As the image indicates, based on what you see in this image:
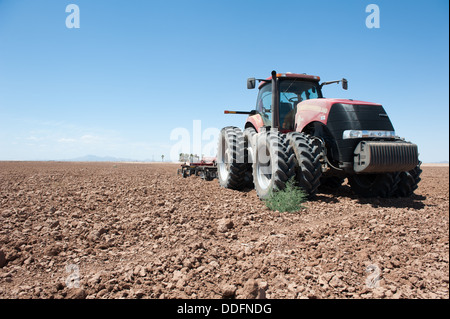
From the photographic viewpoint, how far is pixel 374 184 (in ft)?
19.8

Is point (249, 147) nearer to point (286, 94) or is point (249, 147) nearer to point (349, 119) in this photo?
point (286, 94)

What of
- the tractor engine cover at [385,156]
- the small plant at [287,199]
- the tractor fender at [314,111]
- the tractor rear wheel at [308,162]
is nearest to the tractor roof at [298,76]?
the tractor fender at [314,111]

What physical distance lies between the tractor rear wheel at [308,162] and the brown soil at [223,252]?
1.22 feet

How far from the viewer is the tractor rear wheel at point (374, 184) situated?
231 inches

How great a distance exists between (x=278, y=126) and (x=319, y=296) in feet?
15.2

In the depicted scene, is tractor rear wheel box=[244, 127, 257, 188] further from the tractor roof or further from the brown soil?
the brown soil

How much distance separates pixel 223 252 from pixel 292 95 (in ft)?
16.0

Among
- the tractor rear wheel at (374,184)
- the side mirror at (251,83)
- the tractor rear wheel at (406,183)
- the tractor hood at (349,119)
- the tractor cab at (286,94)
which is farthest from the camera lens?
the side mirror at (251,83)

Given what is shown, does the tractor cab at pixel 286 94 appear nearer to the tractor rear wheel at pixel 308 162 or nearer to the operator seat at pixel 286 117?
the operator seat at pixel 286 117

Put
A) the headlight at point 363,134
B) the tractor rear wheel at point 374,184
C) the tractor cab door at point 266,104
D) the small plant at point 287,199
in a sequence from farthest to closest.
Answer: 1. the tractor cab door at point 266,104
2. the tractor rear wheel at point 374,184
3. the headlight at point 363,134
4. the small plant at point 287,199

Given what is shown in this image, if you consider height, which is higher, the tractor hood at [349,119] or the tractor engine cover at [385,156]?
the tractor hood at [349,119]

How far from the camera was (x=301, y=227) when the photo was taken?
156 inches
